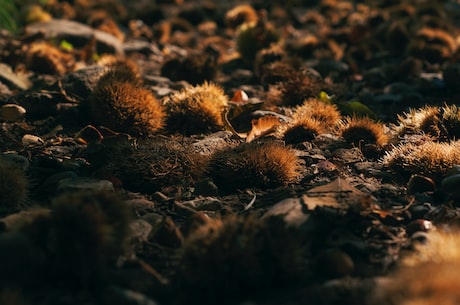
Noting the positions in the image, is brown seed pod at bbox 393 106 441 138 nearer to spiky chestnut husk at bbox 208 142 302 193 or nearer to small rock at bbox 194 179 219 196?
spiky chestnut husk at bbox 208 142 302 193

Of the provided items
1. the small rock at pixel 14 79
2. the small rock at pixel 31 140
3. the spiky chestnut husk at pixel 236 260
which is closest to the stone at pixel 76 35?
the small rock at pixel 14 79

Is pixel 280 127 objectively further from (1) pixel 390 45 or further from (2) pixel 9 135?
(1) pixel 390 45

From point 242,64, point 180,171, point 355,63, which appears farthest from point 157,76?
point 180,171

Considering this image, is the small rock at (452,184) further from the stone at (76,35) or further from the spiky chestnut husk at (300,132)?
the stone at (76,35)

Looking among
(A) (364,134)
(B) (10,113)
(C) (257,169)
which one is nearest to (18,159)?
(B) (10,113)

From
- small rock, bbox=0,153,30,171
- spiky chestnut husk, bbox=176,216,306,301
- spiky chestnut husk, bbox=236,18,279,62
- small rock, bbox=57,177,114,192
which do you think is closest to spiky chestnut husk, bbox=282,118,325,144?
small rock, bbox=57,177,114,192

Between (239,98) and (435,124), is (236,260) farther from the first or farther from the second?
(239,98)
